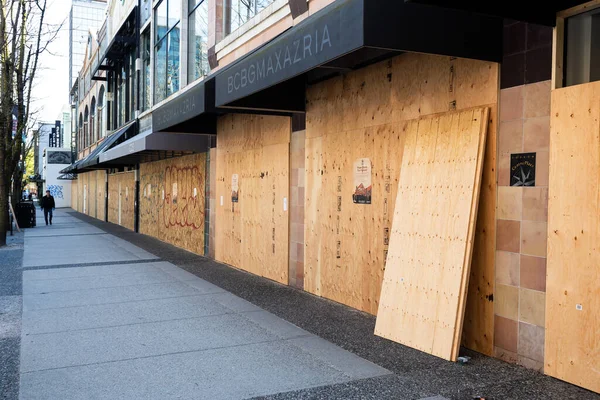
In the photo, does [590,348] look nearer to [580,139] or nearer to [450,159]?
[580,139]

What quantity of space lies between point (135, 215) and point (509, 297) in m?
20.4

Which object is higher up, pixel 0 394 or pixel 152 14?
pixel 152 14

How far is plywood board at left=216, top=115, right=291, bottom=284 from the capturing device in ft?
34.2

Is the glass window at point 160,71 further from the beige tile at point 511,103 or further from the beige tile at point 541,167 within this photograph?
the beige tile at point 541,167

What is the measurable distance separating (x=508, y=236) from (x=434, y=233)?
81 centimetres

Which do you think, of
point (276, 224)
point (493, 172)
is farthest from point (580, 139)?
point (276, 224)

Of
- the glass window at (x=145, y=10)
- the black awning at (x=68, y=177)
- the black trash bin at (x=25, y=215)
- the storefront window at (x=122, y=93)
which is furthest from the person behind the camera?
the black awning at (x=68, y=177)

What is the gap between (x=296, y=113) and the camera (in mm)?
9875

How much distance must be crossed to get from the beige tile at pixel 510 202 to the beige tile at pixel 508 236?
61 millimetres

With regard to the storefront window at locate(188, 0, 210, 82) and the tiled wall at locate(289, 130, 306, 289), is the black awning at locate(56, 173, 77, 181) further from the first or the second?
the tiled wall at locate(289, 130, 306, 289)

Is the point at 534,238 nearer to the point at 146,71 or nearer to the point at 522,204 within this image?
the point at 522,204

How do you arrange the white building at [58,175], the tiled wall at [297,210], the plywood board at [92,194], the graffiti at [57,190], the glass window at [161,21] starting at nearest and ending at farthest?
the tiled wall at [297,210] < the glass window at [161,21] < the plywood board at [92,194] < the white building at [58,175] < the graffiti at [57,190]

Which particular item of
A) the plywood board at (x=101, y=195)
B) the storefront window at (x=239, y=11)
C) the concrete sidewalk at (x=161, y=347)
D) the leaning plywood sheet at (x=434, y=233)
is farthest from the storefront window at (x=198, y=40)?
the plywood board at (x=101, y=195)

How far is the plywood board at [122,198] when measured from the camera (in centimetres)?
2560
